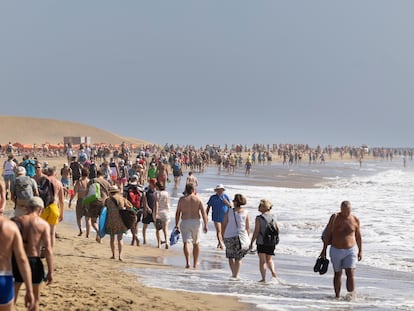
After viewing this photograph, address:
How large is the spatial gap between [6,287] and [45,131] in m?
104

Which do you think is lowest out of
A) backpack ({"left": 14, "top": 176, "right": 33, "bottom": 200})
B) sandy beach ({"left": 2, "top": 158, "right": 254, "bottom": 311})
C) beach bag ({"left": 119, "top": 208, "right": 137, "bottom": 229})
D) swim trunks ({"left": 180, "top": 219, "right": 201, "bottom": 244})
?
sandy beach ({"left": 2, "top": 158, "right": 254, "bottom": 311})

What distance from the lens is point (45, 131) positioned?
10694 centimetres

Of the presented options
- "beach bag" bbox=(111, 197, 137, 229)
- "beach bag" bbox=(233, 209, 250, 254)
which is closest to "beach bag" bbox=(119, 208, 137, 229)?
"beach bag" bbox=(111, 197, 137, 229)

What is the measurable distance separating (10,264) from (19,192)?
331 centimetres

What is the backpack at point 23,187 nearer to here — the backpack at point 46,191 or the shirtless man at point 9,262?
the backpack at point 46,191

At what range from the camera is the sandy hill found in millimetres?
101625

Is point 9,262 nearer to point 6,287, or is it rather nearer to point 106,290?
point 6,287

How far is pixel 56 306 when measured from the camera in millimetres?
7973

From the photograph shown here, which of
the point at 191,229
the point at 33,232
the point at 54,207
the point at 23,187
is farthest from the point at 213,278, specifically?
the point at 33,232

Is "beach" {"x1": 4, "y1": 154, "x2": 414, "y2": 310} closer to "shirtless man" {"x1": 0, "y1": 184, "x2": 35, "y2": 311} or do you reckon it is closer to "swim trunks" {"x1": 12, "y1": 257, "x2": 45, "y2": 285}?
"swim trunks" {"x1": 12, "y1": 257, "x2": 45, "y2": 285}

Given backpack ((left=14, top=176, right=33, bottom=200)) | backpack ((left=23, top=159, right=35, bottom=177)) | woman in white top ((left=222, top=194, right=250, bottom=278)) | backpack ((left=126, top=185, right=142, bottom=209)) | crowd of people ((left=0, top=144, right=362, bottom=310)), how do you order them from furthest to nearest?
backpack ((left=23, top=159, right=35, bottom=177))
backpack ((left=126, top=185, right=142, bottom=209))
woman in white top ((left=222, top=194, right=250, bottom=278))
backpack ((left=14, top=176, right=33, bottom=200))
crowd of people ((left=0, top=144, right=362, bottom=310))

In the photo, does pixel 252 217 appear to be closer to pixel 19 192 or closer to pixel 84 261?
pixel 84 261

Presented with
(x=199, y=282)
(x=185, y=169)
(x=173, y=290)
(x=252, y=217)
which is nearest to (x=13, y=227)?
(x=173, y=290)

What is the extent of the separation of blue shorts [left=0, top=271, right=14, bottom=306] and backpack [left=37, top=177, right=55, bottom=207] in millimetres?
5472
